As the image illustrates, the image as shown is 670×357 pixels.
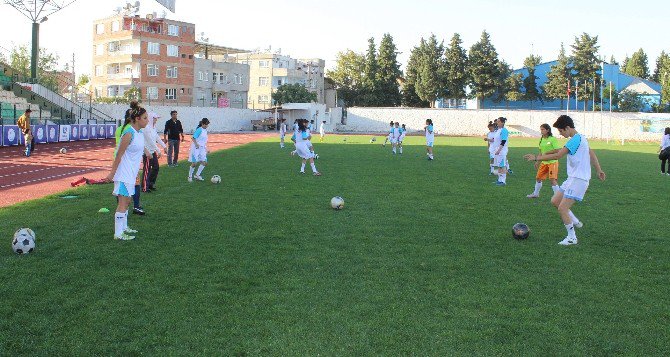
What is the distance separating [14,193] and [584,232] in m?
12.2

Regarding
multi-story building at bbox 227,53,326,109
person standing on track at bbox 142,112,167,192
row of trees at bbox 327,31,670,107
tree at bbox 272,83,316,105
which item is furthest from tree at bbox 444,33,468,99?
person standing on track at bbox 142,112,167,192

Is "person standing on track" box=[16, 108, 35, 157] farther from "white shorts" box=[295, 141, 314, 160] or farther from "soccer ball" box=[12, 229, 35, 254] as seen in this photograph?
"soccer ball" box=[12, 229, 35, 254]

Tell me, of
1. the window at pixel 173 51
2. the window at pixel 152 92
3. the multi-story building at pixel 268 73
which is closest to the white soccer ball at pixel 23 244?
the window at pixel 152 92

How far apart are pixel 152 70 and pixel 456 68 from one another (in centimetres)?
3961

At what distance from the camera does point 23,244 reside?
25.1ft

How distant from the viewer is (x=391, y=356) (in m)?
4.64

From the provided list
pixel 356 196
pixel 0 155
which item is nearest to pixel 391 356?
pixel 356 196

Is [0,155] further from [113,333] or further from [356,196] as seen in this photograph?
[113,333]

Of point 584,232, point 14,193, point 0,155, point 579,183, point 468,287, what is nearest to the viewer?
point 468,287

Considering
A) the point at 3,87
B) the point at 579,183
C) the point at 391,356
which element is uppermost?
the point at 3,87

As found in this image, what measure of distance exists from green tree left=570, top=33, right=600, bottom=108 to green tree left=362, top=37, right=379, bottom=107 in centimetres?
2680

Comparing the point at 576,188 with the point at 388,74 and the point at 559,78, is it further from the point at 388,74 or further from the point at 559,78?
the point at 388,74

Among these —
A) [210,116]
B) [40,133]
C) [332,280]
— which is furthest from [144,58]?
[332,280]

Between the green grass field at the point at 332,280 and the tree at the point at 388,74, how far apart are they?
76.7m
